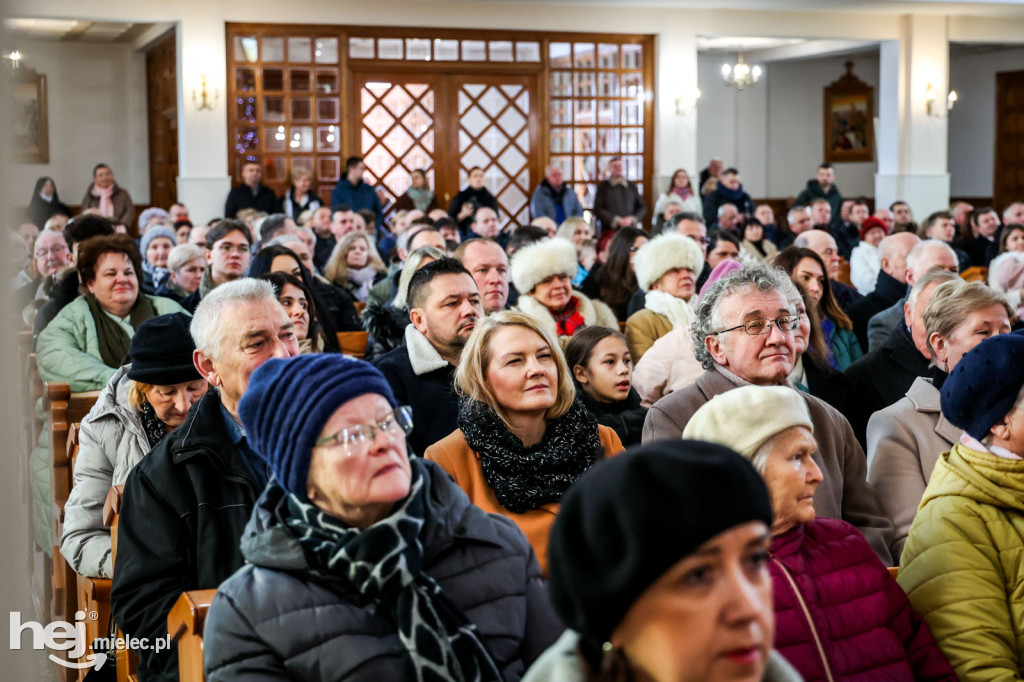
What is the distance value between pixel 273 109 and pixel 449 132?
2.21m

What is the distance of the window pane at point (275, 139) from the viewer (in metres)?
13.4

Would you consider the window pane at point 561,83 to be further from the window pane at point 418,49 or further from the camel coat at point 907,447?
the camel coat at point 907,447

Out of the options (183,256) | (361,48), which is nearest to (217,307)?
(183,256)

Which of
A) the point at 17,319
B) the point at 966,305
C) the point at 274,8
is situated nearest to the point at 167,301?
the point at 966,305

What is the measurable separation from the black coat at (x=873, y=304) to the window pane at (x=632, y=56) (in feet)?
30.7

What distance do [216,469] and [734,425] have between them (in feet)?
3.50

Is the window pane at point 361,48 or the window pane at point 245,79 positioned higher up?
the window pane at point 361,48

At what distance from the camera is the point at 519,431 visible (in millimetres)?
2869

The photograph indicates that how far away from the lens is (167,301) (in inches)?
193

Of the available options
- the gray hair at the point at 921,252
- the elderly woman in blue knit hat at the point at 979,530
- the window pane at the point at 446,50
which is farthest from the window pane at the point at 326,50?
the elderly woman in blue knit hat at the point at 979,530

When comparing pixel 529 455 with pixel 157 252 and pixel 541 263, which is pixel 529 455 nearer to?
pixel 541 263

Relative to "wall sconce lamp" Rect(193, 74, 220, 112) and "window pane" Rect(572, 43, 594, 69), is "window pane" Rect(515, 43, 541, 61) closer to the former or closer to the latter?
"window pane" Rect(572, 43, 594, 69)

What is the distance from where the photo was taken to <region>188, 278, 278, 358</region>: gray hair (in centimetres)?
273

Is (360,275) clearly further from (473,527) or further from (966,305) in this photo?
(473,527)
